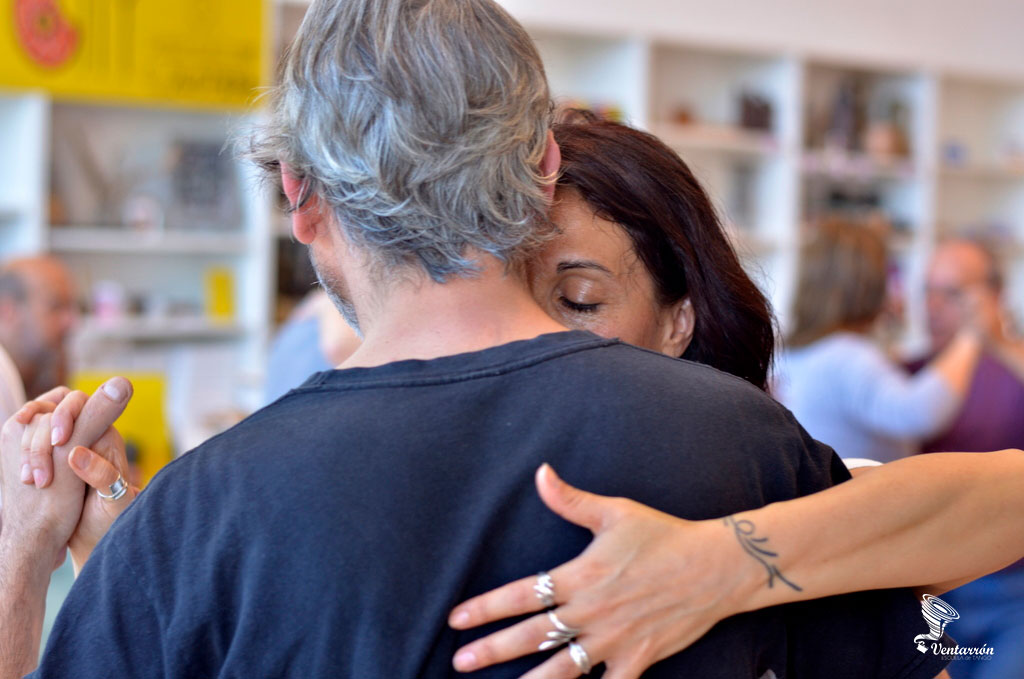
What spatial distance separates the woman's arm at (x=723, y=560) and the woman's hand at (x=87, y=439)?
1.41 feet

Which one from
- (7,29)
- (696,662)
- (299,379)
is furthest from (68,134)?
(696,662)

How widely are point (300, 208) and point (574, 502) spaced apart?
0.34 m

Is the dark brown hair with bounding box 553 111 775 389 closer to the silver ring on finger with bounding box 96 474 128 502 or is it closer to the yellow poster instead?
the silver ring on finger with bounding box 96 474 128 502

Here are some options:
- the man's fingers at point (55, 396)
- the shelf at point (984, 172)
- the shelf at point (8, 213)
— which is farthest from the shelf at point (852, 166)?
the man's fingers at point (55, 396)

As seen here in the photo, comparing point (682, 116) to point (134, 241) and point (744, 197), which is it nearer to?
Answer: point (744, 197)

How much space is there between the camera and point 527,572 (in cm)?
81

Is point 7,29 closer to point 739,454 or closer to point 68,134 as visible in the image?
point 68,134

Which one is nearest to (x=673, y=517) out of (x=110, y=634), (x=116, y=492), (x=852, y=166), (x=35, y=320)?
(x=110, y=634)

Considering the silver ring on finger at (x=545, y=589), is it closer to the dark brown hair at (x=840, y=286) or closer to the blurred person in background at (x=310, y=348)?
the blurred person in background at (x=310, y=348)

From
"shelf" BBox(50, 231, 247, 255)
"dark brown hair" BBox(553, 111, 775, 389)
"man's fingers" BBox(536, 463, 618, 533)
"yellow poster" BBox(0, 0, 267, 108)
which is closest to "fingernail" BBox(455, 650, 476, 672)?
"man's fingers" BBox(536, 463, 618, 533)

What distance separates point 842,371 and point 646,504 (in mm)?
2072

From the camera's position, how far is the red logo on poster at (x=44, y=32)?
3938 mm

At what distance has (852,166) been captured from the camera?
5.76 metres

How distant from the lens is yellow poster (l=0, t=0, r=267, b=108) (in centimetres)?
399
